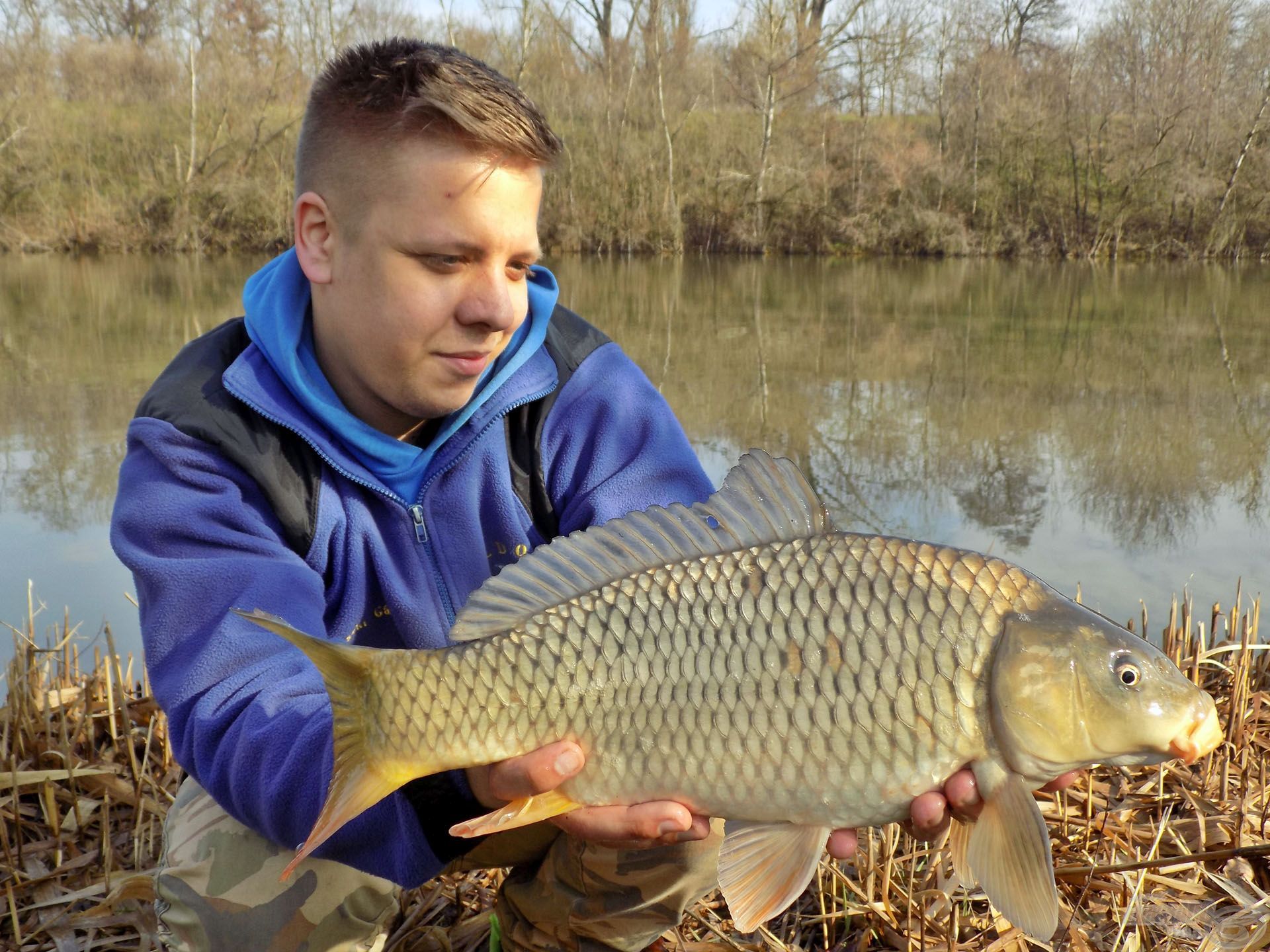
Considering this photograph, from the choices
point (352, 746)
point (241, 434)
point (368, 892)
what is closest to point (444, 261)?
point (241, 434)

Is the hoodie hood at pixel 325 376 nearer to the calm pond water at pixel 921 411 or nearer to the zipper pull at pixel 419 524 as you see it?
the zipper pull at pixel 419 524

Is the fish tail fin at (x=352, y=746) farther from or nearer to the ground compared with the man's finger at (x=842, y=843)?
farther from the ground

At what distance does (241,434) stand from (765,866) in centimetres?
70

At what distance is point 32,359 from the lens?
5270 mm

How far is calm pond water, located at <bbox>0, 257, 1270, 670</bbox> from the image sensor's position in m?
2.72

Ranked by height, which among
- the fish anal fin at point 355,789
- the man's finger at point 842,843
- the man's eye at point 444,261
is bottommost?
the man's finger at point 842,843

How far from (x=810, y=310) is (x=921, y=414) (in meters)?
3.36

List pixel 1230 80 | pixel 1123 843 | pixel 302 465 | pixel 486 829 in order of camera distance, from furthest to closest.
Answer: pixel 1230 80, pixel 1123 843, pixel 302 465, pixel 486 829

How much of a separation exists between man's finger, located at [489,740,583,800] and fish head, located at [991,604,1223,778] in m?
0.34

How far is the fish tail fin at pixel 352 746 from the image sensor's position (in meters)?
0.88

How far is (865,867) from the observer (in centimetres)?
130

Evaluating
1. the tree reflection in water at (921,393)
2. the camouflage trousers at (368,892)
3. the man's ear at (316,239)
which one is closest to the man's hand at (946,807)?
the camouflage trousers at (368,892)

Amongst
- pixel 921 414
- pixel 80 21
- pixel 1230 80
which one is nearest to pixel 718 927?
pixel 921 414

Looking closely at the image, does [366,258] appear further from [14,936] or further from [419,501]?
[14,936]
